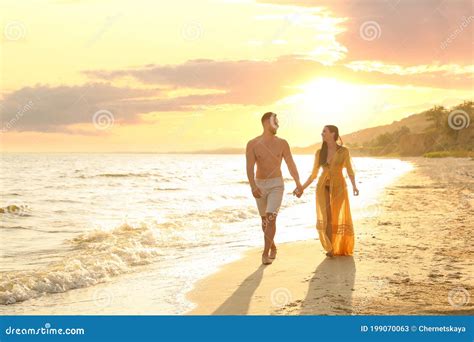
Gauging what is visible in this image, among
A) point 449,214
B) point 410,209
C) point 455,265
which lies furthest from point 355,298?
point 410,209

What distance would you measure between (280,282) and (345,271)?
0.99 meters

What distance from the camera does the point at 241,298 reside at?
6.27 meters

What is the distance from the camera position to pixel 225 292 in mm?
6656

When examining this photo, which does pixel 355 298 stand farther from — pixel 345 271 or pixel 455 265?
pixel 455 265

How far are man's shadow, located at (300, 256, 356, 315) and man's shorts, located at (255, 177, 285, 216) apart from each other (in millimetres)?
1112

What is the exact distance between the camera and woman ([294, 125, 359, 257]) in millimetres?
8539

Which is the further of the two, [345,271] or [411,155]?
[411,155]

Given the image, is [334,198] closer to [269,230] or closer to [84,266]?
[269,230]

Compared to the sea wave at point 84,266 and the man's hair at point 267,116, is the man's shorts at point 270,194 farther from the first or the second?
the sea wave at point 84,266

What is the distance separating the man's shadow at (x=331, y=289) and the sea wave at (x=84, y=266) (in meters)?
3.28

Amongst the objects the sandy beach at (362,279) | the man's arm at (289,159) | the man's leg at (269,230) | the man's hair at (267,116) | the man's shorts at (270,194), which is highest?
the man's hair at (267,116)

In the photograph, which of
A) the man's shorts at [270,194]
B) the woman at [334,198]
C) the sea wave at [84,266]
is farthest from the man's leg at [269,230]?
the sea wave at [84,266]

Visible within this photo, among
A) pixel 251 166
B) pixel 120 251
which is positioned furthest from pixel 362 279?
pixel 120 251

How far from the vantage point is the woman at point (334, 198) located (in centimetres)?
854
